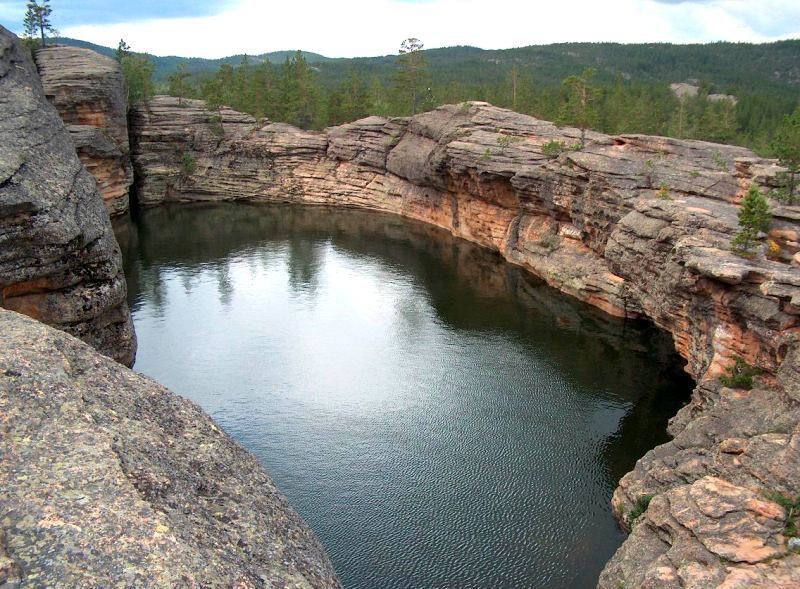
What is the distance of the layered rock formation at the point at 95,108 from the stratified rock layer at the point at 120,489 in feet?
194

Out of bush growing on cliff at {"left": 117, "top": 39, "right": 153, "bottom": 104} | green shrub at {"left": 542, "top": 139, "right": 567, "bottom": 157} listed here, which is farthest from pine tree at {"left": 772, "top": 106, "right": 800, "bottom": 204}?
bush growing on cliff at {"left": 117, "top": 39, "right": 153, "bottom": 104}

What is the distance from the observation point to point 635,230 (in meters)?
33.5

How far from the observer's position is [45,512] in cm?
705

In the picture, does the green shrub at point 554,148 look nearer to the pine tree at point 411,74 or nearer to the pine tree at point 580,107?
the pine tree at point 580,107

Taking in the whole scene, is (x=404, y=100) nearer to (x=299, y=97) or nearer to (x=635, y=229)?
(x=299, y=97)

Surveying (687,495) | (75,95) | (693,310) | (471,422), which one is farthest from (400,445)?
(75,95)

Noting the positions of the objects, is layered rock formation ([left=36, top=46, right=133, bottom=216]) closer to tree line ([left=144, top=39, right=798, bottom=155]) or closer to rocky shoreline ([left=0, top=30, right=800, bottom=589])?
rocky shoreline ([left=0, top=30, right=800, bottom=589])

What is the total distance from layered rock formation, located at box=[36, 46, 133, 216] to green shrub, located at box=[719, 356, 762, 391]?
5879cm

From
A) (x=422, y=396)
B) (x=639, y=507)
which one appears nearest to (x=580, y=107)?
(x=422, y=396)

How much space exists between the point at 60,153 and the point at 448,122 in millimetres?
49461

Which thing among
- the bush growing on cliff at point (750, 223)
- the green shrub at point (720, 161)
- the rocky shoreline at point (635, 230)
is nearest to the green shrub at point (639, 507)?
the rocky shoreline at point (635, 230)

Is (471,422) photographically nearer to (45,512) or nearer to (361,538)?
(361,538)

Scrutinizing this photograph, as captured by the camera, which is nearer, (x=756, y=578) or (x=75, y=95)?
(x=756, y=578)

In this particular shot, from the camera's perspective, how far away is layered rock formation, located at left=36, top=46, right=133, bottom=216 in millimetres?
61719
